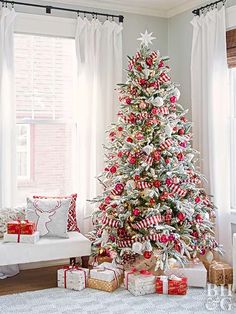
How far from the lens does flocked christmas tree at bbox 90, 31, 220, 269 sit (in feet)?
14.5

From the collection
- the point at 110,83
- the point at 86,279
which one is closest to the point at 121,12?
the point at 110,83

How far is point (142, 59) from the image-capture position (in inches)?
183

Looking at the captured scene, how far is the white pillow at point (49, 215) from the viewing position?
180 inches

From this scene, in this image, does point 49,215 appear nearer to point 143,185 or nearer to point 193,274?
point 143,185

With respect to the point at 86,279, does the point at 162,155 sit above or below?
above

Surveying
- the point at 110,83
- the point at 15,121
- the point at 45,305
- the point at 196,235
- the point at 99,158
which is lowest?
the point at 45,305

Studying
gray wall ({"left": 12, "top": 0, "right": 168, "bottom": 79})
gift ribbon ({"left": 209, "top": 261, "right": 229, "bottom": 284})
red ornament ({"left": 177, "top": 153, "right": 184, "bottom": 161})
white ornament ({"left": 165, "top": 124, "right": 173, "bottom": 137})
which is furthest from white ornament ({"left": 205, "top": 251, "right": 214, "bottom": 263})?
gray wall ({"left": 12, "top": 0, "right": 168, "bottom": 79})

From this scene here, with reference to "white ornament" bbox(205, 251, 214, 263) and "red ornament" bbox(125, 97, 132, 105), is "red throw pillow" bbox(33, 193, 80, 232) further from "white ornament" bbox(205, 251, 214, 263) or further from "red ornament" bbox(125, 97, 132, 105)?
"white ornament" bbox(205, 251, 214, 263)

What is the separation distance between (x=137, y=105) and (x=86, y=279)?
1.67 meters

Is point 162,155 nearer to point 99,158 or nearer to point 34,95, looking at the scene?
point 99,158

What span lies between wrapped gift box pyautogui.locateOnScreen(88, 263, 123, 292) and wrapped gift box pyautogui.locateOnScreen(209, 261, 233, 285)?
84cm

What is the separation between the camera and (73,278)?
14.1 feet

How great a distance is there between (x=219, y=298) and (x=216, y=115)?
5.85 ft

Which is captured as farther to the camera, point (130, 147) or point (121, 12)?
point (121, 12)
